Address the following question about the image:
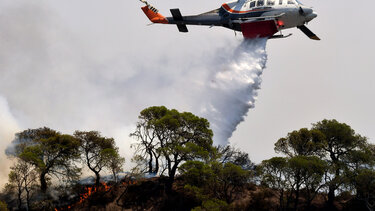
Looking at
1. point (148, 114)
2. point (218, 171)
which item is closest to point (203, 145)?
point (218, 171)

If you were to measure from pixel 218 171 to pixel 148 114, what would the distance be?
12.1 meters

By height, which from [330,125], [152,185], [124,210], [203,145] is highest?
[330,125]

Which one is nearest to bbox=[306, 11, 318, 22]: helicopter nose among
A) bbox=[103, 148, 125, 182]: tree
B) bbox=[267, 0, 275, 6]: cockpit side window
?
bbox=[267, 0, 275, 6]: cockpit side window

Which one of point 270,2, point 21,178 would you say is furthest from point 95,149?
point 270,2

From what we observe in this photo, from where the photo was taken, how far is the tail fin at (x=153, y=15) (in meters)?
45.3

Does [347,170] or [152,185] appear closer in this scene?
[347,170]

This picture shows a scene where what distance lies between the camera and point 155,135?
134 feet

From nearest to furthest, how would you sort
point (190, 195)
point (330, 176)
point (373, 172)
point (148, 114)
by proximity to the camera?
point (373, 172)
point (330, 176)
point (190, 195)
point (148, 114)

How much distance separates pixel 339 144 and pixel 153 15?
2784 centimetres

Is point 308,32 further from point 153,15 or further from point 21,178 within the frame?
point 21,178

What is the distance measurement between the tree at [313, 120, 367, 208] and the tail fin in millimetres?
23381

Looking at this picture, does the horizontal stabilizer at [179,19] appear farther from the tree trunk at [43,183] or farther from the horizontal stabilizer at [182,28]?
the tree trunk at [43,183]

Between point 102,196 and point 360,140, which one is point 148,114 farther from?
point 360,140

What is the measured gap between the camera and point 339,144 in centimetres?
4134
